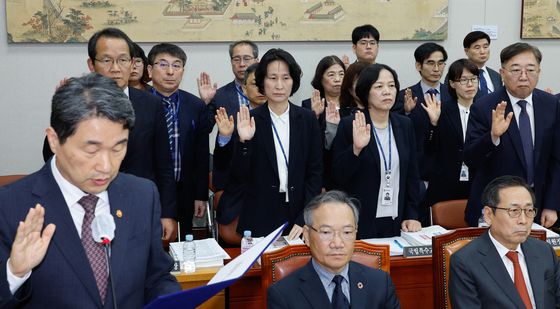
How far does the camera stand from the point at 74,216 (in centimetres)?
170

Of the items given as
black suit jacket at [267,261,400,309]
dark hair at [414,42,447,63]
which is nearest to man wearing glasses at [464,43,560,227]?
black suit jacket at [267,261,400,309]

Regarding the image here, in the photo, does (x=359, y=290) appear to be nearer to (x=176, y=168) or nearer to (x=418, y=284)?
(x=418, y=284)

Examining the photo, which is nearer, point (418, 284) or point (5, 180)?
point (418, 284)

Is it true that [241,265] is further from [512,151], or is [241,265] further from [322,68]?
[322,68]

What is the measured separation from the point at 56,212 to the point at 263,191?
6.91 ft

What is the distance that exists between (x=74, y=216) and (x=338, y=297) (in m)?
1.24

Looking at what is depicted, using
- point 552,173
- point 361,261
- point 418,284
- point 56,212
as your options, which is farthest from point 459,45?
point 56,212

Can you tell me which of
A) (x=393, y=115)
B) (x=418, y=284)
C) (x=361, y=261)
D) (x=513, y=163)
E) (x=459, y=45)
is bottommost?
(x=418, y=284)

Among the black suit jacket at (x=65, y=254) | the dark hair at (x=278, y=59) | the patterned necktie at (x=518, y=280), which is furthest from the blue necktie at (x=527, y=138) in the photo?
the black suit jacket at (x=65, y=254)

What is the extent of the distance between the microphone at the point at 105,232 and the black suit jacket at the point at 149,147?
5.39 feet

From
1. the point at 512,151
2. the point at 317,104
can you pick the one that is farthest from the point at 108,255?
the point at 317,104

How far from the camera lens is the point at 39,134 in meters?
5.91

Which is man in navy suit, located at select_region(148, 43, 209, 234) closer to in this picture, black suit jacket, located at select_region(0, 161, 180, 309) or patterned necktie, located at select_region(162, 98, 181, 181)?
patterned necktie, located at select_region(162, 98, 181, 181)

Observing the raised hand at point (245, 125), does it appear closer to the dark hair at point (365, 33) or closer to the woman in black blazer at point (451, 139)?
the woman in black blazer at point (451, 139)
